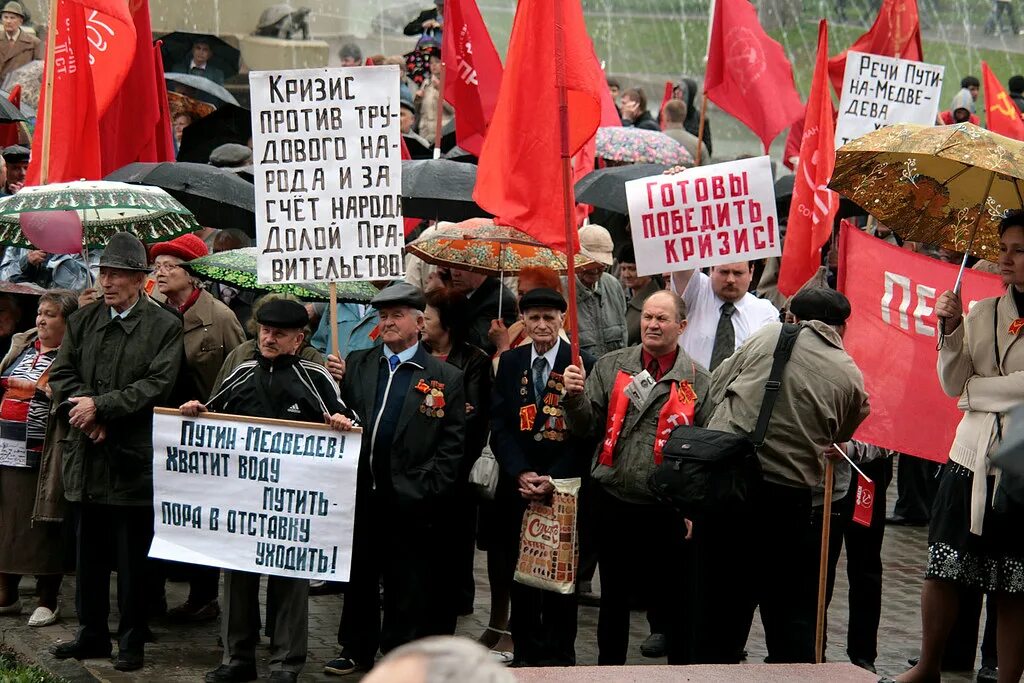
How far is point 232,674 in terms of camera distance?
8.27 m

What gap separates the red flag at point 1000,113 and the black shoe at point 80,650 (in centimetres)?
838

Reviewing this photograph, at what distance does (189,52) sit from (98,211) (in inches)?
406

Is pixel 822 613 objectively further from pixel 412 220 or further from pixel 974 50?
pixel 974 50

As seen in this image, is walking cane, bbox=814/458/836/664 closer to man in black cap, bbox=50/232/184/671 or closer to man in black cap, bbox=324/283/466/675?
man in black cap, bbox=324/283/466/675

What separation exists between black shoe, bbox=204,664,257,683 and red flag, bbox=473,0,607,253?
266 cm

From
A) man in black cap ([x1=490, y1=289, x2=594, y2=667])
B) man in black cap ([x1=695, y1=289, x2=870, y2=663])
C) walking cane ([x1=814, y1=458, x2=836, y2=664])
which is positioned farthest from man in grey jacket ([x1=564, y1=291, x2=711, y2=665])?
walking cane ([x1=814, y1=458, x2=836, y2=664])

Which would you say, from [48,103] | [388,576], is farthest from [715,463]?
[48,103]

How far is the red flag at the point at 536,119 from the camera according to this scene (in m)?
8.46

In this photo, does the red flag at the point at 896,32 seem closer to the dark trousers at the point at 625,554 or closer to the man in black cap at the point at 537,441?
the man in black cap at the point at 537,441

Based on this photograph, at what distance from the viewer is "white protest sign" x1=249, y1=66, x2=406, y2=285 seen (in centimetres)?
839

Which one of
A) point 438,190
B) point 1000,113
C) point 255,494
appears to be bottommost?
point 255,494

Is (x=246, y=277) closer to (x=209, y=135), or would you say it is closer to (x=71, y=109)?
(x=71, y=109)

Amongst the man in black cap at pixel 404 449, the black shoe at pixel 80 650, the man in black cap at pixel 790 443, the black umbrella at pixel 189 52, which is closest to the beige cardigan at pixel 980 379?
the man in black cap at pixel 790 443

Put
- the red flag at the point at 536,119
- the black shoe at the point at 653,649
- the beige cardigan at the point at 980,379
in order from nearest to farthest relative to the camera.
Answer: the beige cardigan at the point at 980,379 → the red flag at the point at 536,119 → the black shoe at the point at 653,649
